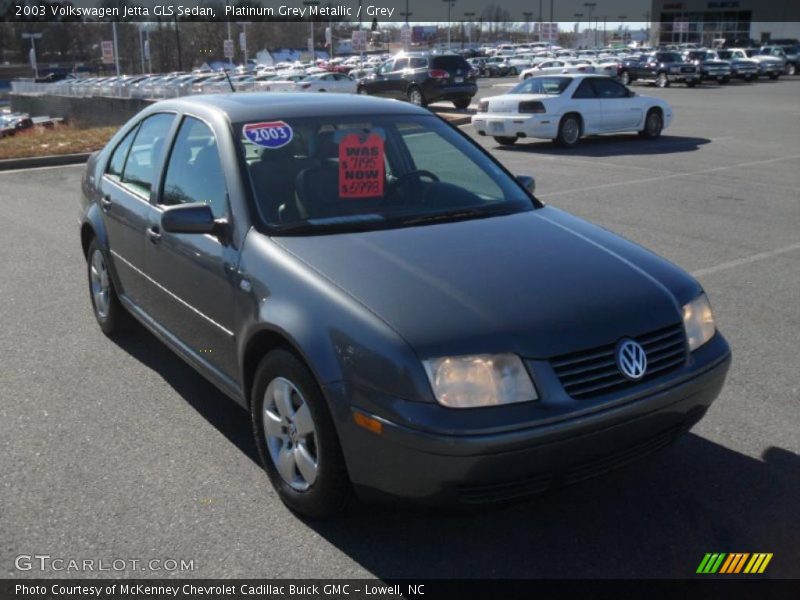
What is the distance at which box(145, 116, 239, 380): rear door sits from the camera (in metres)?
3.91

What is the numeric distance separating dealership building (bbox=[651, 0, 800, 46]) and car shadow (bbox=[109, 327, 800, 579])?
8073cm

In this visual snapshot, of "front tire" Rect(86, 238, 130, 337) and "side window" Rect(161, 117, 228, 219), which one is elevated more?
"side window" Rect(161, 117, 228, 219)

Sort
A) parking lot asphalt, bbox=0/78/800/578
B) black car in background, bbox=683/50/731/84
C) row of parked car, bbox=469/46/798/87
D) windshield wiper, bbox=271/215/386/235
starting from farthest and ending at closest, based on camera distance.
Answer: black car in background, bbox=683/50/731/84 < row of parked car, bbox=469/46/798/87 < windshield wiper, bbox=271/215/386/235 < parking lot asphalt, bbox=0/78/800/578

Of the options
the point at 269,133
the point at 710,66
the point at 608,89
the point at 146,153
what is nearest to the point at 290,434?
the point at 269,133

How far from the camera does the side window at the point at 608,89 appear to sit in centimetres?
1805

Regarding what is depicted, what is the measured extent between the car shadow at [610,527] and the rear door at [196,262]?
1.08 m

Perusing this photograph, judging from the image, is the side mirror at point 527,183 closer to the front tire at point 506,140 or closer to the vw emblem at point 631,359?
the vw emblem at point 631,359

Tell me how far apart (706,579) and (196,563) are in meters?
1.88

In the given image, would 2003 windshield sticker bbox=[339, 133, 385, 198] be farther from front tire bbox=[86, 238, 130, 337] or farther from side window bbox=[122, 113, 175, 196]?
front tire bbox=[86, 238, 130, 337]

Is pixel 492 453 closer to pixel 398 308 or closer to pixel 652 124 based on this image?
pixel 398 308

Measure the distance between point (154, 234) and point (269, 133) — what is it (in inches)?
34.6

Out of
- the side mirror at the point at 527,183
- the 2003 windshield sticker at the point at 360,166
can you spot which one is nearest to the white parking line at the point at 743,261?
the side mirror at the point at 527,183

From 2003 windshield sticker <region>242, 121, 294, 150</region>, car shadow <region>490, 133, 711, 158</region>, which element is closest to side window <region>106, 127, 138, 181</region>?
2003 windshield sticker <region>242, 121, 294, 150</region>

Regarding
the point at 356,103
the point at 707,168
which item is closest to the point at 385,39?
the point at 707,168
